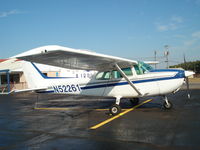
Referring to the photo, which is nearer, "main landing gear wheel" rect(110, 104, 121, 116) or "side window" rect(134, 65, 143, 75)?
"main landing gear wheel" rect(110, 104, 121, 116)

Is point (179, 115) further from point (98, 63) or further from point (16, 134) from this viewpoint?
point (16, 134)

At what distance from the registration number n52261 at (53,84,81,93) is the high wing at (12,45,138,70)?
128 centimetres

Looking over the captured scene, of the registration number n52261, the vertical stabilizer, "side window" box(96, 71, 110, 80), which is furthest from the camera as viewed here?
the vertical stabilizer

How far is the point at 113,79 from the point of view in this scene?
348 inches

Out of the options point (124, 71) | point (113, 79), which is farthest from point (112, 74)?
point (124, 71)

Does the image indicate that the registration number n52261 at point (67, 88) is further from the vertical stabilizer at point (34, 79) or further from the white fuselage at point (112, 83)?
the vertical stabilizer at point (34, 79)

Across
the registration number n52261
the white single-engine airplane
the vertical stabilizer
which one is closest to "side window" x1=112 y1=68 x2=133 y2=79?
the white single-engine airplane

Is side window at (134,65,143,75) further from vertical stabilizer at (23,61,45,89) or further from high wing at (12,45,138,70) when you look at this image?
vertical stabilizer at (23,61,45,89)

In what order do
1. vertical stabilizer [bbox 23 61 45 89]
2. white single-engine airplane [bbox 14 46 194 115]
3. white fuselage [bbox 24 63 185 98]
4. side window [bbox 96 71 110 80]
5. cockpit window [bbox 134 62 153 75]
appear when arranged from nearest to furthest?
white single-engine airplane [bbox 14 46 194 115], white fuselage [bbox 24 63 185 98], cockpit window [bbox 134 62 153 75], side window [bbox 96 71 110 80], vertical stabilizer [bbox 23 61 45 89]

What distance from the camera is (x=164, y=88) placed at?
810 centimetres

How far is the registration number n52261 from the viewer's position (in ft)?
31.5

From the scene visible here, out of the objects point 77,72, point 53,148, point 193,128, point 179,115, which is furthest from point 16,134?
point 77,72

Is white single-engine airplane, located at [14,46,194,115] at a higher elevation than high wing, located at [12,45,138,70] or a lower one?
lower

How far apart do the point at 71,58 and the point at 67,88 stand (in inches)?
115
